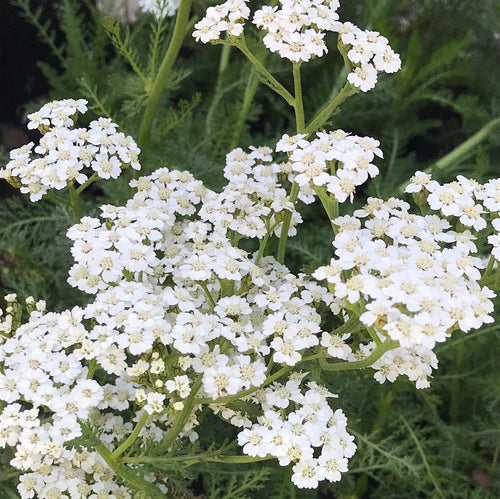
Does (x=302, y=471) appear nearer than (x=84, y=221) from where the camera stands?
Yes

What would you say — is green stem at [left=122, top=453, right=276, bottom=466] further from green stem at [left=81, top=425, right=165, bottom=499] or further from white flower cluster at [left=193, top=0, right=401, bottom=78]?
white flower cluster at [left=193, top=0, right=401, bottom=78]

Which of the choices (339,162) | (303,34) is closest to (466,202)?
(339,162)

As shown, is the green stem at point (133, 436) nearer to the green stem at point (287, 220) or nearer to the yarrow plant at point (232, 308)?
the yarrow plant at point (232, 308)

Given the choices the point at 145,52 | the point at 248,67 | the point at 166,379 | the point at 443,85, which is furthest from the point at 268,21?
the point at 443,85

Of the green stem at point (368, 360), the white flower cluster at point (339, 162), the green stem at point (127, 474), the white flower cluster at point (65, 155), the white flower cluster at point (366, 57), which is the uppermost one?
the white flower cluster at point (366, 57)

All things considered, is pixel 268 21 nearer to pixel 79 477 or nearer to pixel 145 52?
pixel 79 477

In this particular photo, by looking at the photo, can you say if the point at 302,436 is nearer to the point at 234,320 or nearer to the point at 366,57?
the point at 234,320

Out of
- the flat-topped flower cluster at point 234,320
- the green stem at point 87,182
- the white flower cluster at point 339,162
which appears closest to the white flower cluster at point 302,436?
the flat-topped flower cluster at point 234,320
